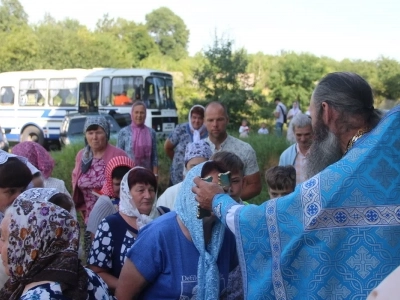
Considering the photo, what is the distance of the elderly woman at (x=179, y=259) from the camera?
9.77ft

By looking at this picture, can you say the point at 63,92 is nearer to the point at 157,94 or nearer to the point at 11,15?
the point at 157,94

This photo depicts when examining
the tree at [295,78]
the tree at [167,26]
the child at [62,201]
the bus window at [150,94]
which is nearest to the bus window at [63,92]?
the bus window at [150,94]

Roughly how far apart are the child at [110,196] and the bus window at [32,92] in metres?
21.5

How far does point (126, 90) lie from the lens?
76.7 feet

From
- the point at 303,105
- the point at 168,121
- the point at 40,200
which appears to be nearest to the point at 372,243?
the point at 40,200

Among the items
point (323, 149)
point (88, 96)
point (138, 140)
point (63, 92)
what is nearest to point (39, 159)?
point (138, 140)

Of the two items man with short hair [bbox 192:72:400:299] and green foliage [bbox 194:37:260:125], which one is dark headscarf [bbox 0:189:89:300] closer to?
man with short hair [bbox 192:72:400:299]

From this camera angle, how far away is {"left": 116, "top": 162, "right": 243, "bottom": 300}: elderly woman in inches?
117

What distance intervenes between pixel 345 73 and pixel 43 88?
24.2 metres

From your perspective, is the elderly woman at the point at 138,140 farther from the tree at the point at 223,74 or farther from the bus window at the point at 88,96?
the bus window at the point at 88,96

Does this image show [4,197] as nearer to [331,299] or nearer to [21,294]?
[21,294]

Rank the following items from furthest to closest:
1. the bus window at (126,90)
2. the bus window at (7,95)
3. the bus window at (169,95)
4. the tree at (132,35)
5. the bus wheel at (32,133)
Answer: the tree at (132,35)
the bus window at (7,95)
the bus wheel at (32,133)
the bus window at (169,95)
the bus window at (126,90)

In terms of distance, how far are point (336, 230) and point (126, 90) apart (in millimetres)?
21347

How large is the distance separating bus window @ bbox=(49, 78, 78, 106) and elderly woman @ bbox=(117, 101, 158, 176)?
17.7 meters
